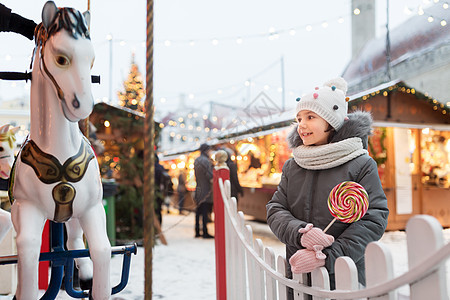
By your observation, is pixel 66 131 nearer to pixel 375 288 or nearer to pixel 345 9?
pixel 375 288

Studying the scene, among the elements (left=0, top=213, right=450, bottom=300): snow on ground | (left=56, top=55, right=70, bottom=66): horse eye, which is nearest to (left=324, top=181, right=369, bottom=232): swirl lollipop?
(left=56, top=55, right=70, bottom=66): horse eye

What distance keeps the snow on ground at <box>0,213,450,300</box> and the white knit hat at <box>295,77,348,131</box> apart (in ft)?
3.29

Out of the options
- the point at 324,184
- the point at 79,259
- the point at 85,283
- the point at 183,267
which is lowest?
the point at 183,267

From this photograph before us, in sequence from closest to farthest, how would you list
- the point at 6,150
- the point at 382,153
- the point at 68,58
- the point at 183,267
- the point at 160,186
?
the point at 68,58 → the point at 6,150 → the point at 183,267 → the point at 160,186 → the point at 382,153

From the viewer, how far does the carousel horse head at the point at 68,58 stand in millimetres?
1169

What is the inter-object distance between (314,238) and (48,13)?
105 cm

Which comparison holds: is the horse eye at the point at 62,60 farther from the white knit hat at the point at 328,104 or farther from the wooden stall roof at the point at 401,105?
the wooden stall roof at the point at 401,105

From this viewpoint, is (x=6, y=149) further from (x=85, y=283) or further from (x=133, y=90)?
(x=133, y=90)

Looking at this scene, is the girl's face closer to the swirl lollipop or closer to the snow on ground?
the swirl lollipop

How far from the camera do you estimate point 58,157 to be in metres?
1.32

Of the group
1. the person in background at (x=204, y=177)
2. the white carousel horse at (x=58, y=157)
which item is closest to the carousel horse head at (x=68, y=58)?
the white carousel horse at (x=58, y=157)

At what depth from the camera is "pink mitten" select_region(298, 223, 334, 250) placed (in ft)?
3.63

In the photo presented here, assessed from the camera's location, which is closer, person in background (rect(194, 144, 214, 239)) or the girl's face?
the girl's face

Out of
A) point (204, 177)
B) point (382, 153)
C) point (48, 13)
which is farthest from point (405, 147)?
point (48, 13)
